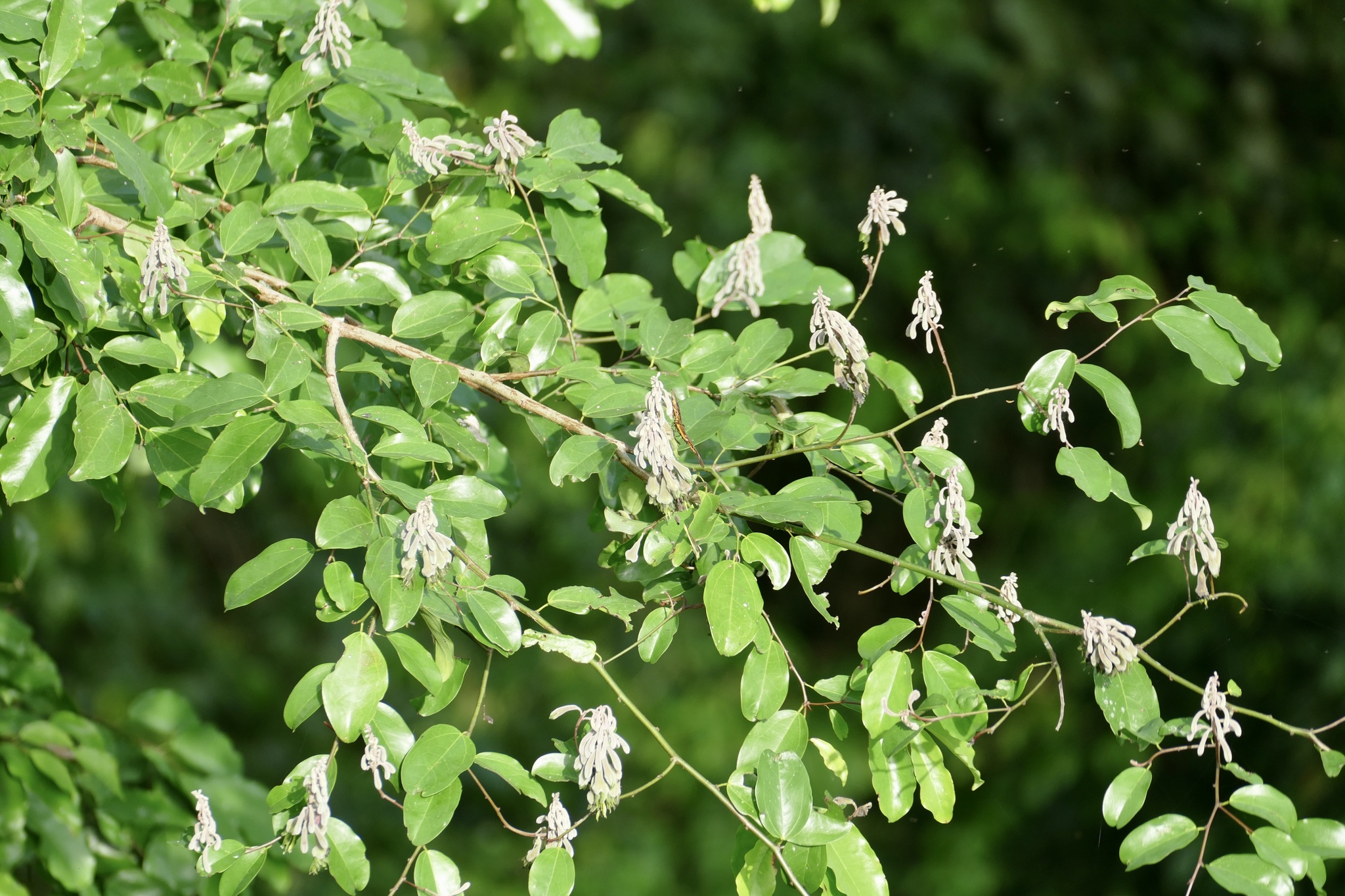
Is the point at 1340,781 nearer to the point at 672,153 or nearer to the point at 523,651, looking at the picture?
the point at 523,651

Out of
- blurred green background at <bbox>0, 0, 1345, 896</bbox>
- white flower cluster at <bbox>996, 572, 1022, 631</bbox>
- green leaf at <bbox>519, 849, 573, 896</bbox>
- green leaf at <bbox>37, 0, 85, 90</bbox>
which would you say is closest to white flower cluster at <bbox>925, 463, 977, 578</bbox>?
white flower cluster at <bbox>996, 572, 1022, 631</bbox>

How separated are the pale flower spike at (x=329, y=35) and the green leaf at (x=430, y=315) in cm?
16

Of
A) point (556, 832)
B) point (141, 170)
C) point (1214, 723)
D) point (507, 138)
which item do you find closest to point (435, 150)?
point (507, 138)

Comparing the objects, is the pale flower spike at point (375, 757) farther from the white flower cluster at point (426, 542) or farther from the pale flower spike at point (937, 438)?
the pale flower spike at point (937, 438)

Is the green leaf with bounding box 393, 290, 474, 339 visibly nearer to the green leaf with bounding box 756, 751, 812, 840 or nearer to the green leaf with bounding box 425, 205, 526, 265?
the green leaf with bounding box 425, 205, 526, 265

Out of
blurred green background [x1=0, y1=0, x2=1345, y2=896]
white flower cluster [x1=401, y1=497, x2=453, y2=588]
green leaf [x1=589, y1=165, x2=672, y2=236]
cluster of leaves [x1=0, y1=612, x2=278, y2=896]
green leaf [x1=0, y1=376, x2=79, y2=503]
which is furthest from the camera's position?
blurred green background [x1=0, y1=0, x2=1345, y2=896]

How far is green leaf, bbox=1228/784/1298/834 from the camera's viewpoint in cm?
54

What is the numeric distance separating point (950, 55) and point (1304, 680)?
1.40 metres

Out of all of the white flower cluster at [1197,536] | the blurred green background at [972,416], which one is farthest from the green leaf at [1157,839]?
the blurred green background at [972,416]

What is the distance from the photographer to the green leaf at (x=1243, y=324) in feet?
1.87

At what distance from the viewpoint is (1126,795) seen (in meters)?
0.55

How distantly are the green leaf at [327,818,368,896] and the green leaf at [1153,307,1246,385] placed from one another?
1.49ft

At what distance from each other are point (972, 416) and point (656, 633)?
82.9 inches

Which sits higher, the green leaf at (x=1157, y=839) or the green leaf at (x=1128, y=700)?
the green leaf at (x=1128, y=700)
